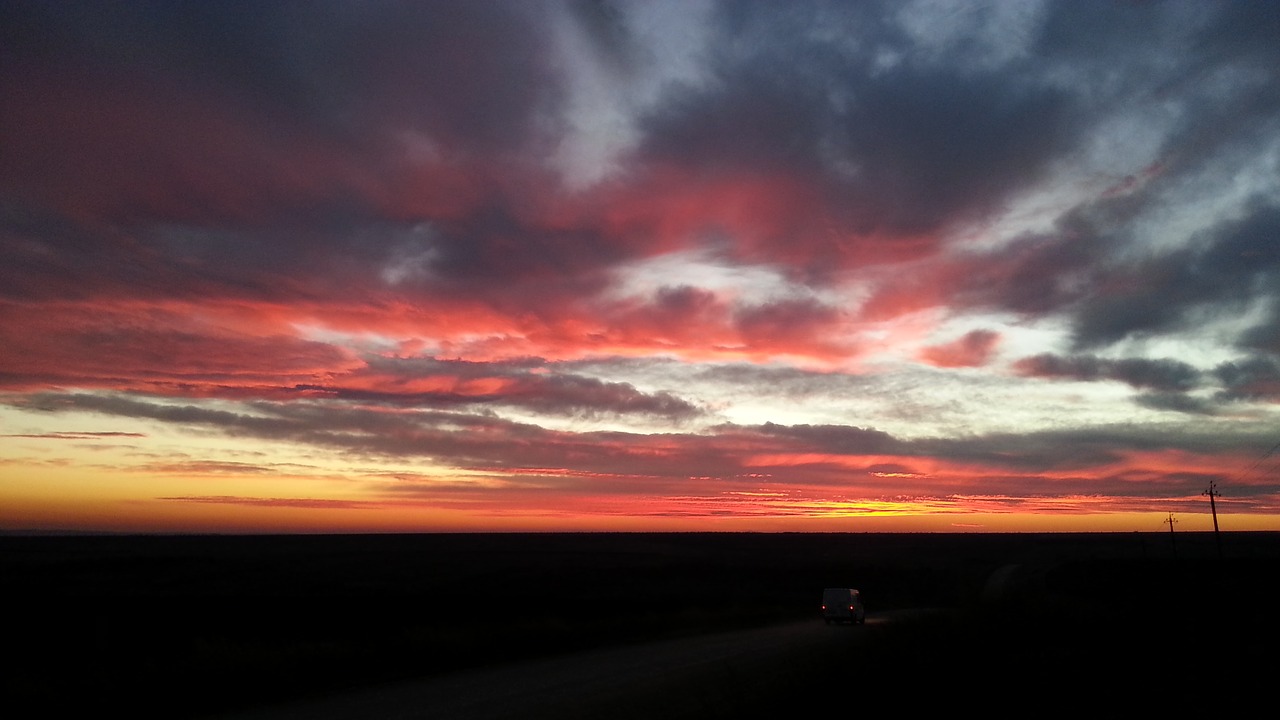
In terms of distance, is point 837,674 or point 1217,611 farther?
point 1217,611

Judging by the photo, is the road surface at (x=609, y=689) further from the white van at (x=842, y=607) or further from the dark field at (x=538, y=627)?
the white van at (x=842, y=607)

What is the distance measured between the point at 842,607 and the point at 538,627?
15.5 metres

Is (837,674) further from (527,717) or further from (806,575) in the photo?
(806,575)

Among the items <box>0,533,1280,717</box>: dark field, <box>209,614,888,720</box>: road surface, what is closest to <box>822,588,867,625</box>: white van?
<box>0,533,1280,717</box>: dark field

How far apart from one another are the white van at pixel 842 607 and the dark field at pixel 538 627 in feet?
14.8

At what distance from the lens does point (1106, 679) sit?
2064 cm

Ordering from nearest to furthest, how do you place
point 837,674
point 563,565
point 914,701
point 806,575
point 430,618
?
1. point 914,701
2. point 837,674
3. point 430,618
4. point 806,575
5. point 563,565

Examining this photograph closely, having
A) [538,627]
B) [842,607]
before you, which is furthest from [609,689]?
[842,607]

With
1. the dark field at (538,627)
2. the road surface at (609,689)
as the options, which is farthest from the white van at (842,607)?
the road surface at (609,689)

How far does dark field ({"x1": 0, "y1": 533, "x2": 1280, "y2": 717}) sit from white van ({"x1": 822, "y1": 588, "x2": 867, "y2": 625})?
14.8 ft

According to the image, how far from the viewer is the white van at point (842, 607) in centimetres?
4153

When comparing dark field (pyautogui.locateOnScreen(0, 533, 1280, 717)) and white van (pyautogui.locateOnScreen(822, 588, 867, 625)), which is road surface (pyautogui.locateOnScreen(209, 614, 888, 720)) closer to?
dark field (pyautogui.locateOnScreen(0, 533, 1280, 717))

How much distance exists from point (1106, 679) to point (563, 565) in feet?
312

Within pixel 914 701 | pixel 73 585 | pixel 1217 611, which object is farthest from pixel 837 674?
pixel 73 585
